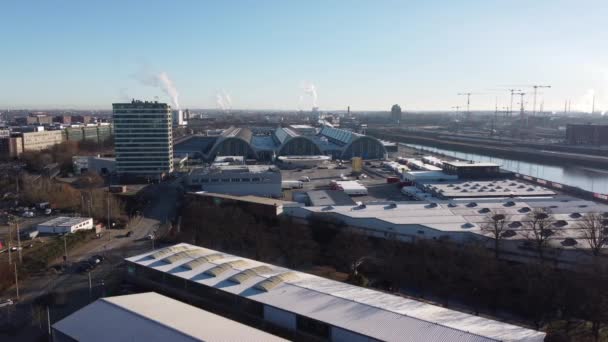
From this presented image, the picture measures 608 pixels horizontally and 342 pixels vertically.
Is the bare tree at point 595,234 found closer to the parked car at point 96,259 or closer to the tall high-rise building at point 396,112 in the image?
the parked car at point 96,259

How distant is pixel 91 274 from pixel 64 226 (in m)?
3.56

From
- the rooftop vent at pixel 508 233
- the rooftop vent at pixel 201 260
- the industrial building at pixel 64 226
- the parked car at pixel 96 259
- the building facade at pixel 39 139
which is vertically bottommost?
the parked car at pixel 96 259

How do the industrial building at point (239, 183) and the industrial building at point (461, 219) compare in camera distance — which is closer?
the industrial building at point (461, 219)

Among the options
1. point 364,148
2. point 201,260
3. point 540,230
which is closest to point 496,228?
point 540,230

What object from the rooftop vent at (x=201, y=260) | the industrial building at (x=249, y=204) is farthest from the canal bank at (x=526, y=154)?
the rooftop vent at (x=201, y=260)

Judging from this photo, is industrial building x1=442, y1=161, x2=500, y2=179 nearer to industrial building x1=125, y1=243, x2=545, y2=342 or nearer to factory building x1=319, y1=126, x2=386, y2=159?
factory building x1=319, y1=126, x2=386, y2=159

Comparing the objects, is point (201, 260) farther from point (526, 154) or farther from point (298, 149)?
point (526, 154)

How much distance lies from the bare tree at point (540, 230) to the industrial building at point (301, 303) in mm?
3740

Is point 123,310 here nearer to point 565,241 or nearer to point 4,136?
point 565,241

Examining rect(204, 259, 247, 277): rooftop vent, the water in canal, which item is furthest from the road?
the water in canal

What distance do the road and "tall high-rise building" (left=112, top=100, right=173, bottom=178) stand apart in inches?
251

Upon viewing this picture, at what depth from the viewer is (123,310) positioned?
235 inches

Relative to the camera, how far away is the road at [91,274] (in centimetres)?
738

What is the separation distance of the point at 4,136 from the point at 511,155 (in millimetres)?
30803
